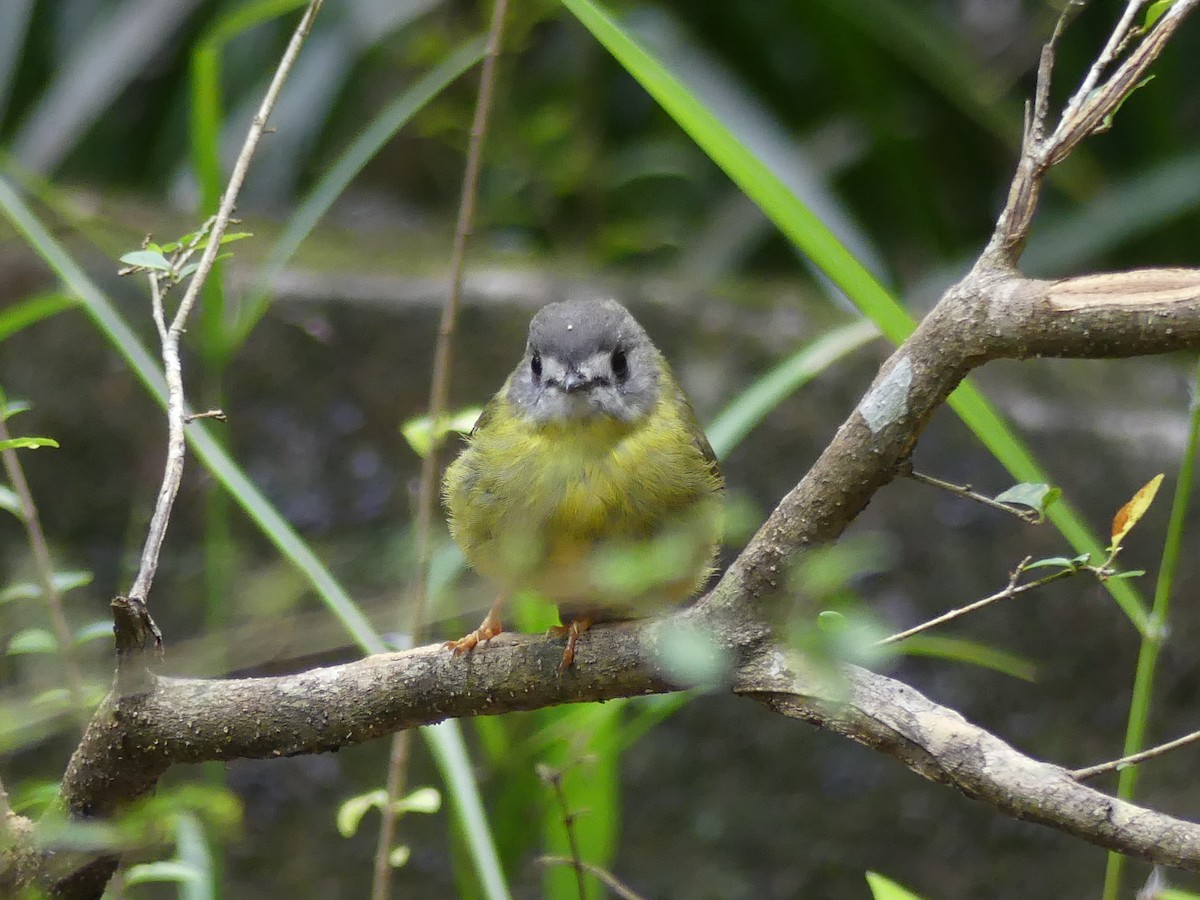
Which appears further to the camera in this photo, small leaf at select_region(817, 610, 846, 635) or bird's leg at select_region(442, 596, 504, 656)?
bird's leg at select_region(442, 596, 504, 656)

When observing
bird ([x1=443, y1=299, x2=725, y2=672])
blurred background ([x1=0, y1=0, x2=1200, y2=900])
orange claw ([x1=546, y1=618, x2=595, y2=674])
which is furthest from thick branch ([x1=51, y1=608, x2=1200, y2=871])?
blurred background ([x1=0, y1=0, x2=1200, y2=900])

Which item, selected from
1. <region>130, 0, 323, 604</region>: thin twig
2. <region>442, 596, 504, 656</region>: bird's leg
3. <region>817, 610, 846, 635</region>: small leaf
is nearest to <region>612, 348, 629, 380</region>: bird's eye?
<region>442, 596, 504, 656</region>: bird's leg

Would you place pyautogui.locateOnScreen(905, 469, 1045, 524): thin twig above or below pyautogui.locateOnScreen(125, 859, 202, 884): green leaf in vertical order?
above

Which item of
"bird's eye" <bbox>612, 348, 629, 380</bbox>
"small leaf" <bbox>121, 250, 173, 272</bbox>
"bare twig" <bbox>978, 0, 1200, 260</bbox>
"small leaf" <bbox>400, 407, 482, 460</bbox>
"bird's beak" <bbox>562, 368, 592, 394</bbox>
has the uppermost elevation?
"bird's eye" <bbox>612, 348, 629, 380</bbox>

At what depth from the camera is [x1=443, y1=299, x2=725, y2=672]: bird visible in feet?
5.20

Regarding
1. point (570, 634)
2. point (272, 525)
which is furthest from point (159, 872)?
point (570, 634)

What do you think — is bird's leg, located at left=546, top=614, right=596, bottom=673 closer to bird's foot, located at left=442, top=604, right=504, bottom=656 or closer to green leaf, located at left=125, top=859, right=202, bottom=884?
bird's foot, located at left=442, top=604, right=504, bottom=656

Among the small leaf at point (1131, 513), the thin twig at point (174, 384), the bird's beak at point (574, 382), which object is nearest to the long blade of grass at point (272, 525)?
the thin twig at point (174, 384)

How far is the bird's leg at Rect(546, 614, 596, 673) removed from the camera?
1.30 m

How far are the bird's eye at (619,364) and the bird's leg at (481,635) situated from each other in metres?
0.35

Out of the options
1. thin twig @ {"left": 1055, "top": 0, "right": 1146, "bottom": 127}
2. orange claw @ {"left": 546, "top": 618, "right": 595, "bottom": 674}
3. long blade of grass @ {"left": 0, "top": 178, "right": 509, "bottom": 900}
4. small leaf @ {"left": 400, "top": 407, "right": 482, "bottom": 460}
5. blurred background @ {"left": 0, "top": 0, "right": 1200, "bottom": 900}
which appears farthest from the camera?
blurred background @ {"left": 0, "top": 0, "right": 1200, "bottom": 900}

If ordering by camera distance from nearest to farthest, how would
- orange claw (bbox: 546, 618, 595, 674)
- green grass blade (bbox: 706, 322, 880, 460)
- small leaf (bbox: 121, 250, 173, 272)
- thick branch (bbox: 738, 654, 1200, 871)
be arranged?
1. thick branch (bbox: 738, 654, 1200, 871)
2. small leaf (bbox: 121, 250, 173, 272)
3. orange claw (bbox: 546, 618, 595, 674)
4. green grass blade (bbox: 706, 322, 880, 460)

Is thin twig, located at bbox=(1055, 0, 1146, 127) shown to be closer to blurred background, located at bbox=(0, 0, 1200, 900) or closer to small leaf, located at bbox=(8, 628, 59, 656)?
blurred background, located at bbox=(0, 0, 1200, 900)

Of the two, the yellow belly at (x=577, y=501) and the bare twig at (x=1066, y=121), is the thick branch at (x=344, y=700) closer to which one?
the yellow belly at (x=577, y=501)
